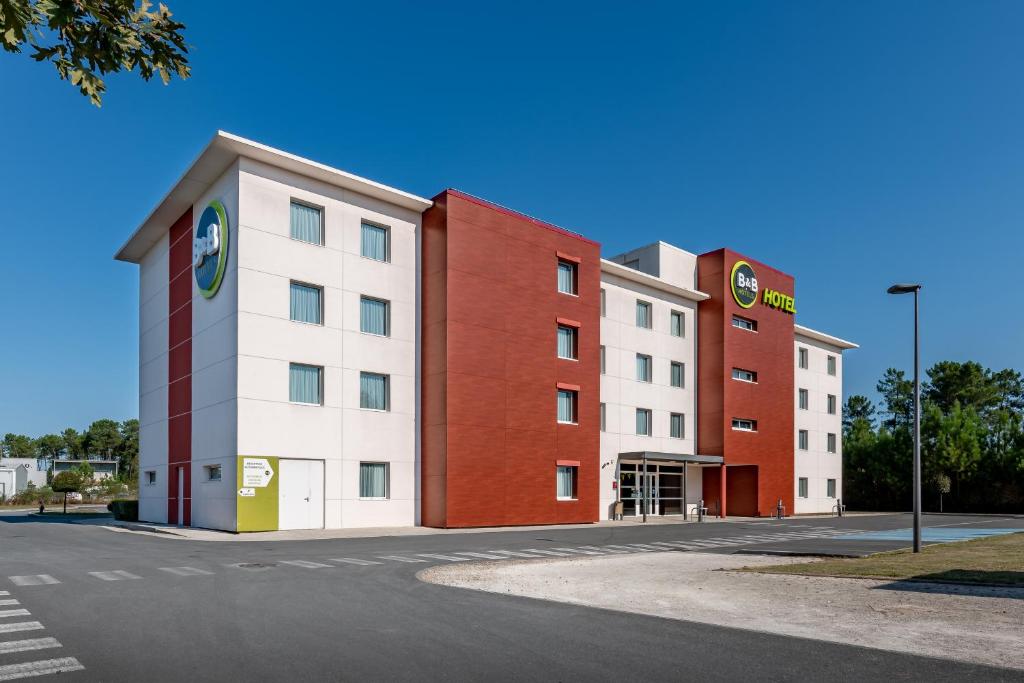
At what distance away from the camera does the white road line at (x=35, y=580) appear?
43.9 feet

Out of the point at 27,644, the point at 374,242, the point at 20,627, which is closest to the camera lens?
the point at 27,644

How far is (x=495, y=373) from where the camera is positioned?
34.1 metres

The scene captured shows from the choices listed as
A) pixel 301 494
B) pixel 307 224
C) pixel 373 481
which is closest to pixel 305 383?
pixel 301 494

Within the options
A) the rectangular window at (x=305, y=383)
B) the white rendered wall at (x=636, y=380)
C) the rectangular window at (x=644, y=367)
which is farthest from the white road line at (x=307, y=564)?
the rectangular window at (x=644, y=367)

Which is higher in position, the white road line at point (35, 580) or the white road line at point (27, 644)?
the white road line at point (27, 644)

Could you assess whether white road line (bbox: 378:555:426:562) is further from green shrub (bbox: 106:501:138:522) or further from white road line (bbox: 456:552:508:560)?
green shrub (bbox: 106:501:138:522)

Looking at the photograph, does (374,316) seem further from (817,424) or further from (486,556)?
(817,424)

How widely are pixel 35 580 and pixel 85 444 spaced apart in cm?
16578

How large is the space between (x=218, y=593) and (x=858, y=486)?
71.8 m

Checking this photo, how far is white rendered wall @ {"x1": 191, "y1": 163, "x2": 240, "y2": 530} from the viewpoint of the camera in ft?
91.6

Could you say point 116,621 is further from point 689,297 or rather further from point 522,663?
point 689,297

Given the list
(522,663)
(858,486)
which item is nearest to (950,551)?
(522,663)

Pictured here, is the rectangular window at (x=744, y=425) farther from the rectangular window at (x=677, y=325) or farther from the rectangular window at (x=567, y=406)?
the rectangular window at (x=567, y=406)

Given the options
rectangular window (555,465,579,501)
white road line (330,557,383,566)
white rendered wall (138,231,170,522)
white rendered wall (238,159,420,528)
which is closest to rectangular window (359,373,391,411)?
white rendered wall (238,159,420,528)
